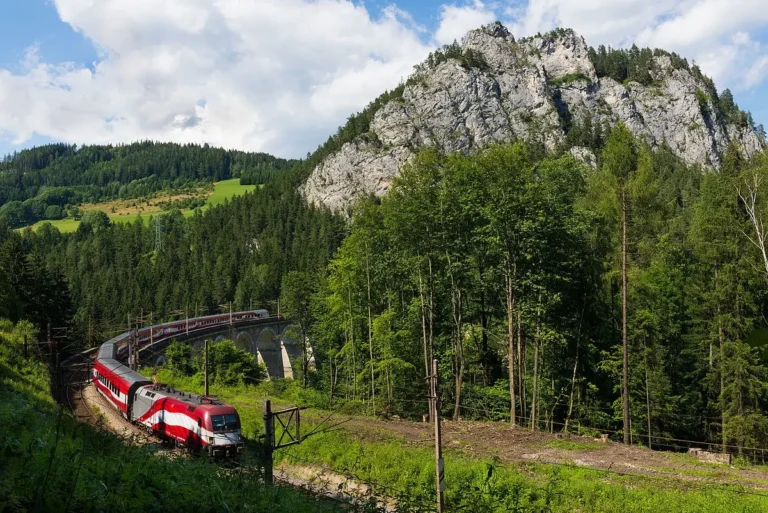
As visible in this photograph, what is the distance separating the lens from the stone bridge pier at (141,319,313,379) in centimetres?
6272

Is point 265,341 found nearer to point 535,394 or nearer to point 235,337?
point 235,337

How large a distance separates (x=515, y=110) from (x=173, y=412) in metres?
155

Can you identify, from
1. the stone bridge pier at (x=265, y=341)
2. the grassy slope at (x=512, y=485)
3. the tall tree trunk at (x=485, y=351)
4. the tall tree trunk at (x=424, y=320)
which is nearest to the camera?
the grassy slope at (x=512, y=485)

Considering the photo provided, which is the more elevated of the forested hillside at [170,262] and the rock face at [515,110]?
the rock face at [515,110]

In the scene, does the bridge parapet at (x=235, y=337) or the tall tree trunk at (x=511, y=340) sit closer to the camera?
the tall tree trunk at (x=511, y=340)

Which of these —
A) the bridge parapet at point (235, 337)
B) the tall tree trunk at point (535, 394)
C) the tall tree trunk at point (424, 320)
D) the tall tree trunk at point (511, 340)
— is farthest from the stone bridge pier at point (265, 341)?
the tall tree trunk at point (511, 340)

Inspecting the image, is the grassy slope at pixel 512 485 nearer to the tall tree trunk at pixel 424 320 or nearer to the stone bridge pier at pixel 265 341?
the tall tree trunk at pixel 424 320

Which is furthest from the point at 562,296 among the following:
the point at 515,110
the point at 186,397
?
the point at 515,110

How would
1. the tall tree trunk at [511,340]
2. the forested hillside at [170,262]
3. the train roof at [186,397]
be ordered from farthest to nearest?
the forested hillside at [170,262] < the tall tree trunk at [511,340] < the train roof at [186,397]

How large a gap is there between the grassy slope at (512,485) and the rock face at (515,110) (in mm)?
120068

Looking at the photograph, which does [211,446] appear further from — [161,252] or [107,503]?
[161,252]

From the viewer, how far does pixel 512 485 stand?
1641cm

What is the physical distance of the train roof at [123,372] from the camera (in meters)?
28.3

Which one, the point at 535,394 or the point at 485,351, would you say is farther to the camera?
the point at 485,351
